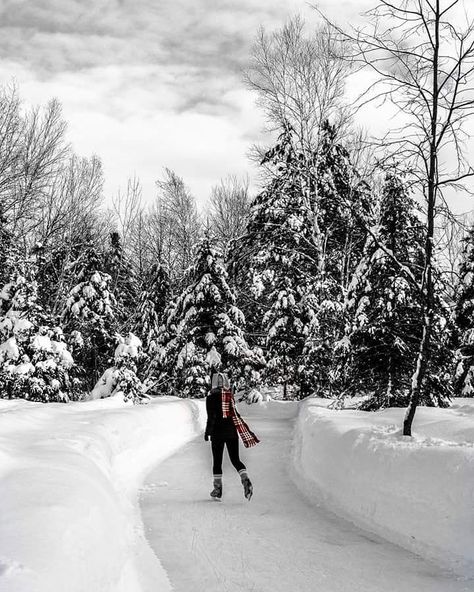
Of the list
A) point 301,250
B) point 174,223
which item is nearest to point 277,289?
point 301,250

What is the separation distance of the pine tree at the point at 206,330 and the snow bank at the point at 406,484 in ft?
44.2

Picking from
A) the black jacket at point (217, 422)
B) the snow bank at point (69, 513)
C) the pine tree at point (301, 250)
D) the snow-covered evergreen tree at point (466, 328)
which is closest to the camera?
the snow bank at point (69, 513)

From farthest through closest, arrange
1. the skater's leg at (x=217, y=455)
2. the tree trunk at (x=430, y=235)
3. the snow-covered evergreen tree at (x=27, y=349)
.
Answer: the snow-covered evergreen tree at (x=27, y=349), the tree trunk at (x=430, y=235), the skater's leg at (x=217, y=455)

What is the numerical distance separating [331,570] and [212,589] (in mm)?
1041

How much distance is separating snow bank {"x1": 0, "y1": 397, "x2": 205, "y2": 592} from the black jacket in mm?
1321

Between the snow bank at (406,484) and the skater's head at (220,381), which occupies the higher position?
the skater's head at (220,381)

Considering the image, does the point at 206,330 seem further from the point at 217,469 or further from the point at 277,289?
the point at 217,469

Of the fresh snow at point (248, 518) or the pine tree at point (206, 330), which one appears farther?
the pine tree at point (206, 330)

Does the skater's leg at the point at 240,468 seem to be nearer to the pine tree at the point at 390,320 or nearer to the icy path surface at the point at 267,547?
the icy path surface at the point at 267,547

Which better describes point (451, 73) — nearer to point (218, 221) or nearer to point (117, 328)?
point (117, 328)

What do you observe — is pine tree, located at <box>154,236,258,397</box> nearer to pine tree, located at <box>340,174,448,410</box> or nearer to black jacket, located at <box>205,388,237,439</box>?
pine tree, located at <box>340,174,448,410</box>

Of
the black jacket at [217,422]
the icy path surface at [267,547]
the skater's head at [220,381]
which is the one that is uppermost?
the skater's head at [220,381]

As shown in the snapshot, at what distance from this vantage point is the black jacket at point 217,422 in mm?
7203

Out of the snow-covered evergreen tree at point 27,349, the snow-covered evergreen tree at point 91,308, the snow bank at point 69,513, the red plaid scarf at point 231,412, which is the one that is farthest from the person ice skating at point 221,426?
the snow-covered evergreen tree at point 91,308
